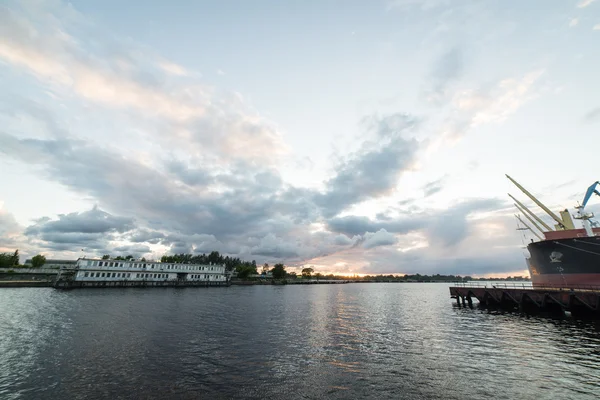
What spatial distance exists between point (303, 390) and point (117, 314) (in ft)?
156

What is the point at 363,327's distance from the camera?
4612 centimetres

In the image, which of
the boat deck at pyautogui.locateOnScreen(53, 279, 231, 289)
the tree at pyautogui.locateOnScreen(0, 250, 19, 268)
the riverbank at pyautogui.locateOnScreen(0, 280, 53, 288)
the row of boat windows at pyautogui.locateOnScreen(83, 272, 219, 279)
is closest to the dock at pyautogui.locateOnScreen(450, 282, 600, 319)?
the boat deck at pyautogui.locateOnScreen(53, 279, 231, 289)

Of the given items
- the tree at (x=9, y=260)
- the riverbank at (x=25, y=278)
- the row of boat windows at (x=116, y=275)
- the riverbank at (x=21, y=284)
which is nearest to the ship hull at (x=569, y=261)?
the row of boat windows at (x=116, y=275)

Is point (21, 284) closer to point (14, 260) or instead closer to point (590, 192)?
point (14, 260)

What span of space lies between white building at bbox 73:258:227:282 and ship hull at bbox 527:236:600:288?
149 meters

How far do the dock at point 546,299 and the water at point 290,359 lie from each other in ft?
12.9

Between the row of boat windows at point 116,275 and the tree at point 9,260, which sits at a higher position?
the tree at point 9,260

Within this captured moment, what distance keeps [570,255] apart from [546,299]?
1497 cm

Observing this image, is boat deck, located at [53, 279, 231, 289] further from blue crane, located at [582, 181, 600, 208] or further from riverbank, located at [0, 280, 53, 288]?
blue crane, located at [582, 181, 600, 208]

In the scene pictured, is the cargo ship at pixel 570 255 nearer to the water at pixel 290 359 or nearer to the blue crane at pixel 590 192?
the blue crane at pixel 590 192

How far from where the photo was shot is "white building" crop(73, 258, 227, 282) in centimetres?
11241

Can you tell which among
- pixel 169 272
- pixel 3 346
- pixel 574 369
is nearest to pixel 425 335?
pixel 574 369

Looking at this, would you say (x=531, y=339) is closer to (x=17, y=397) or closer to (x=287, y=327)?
(x=287, y=327)

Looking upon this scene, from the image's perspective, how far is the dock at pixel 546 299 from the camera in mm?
46781
